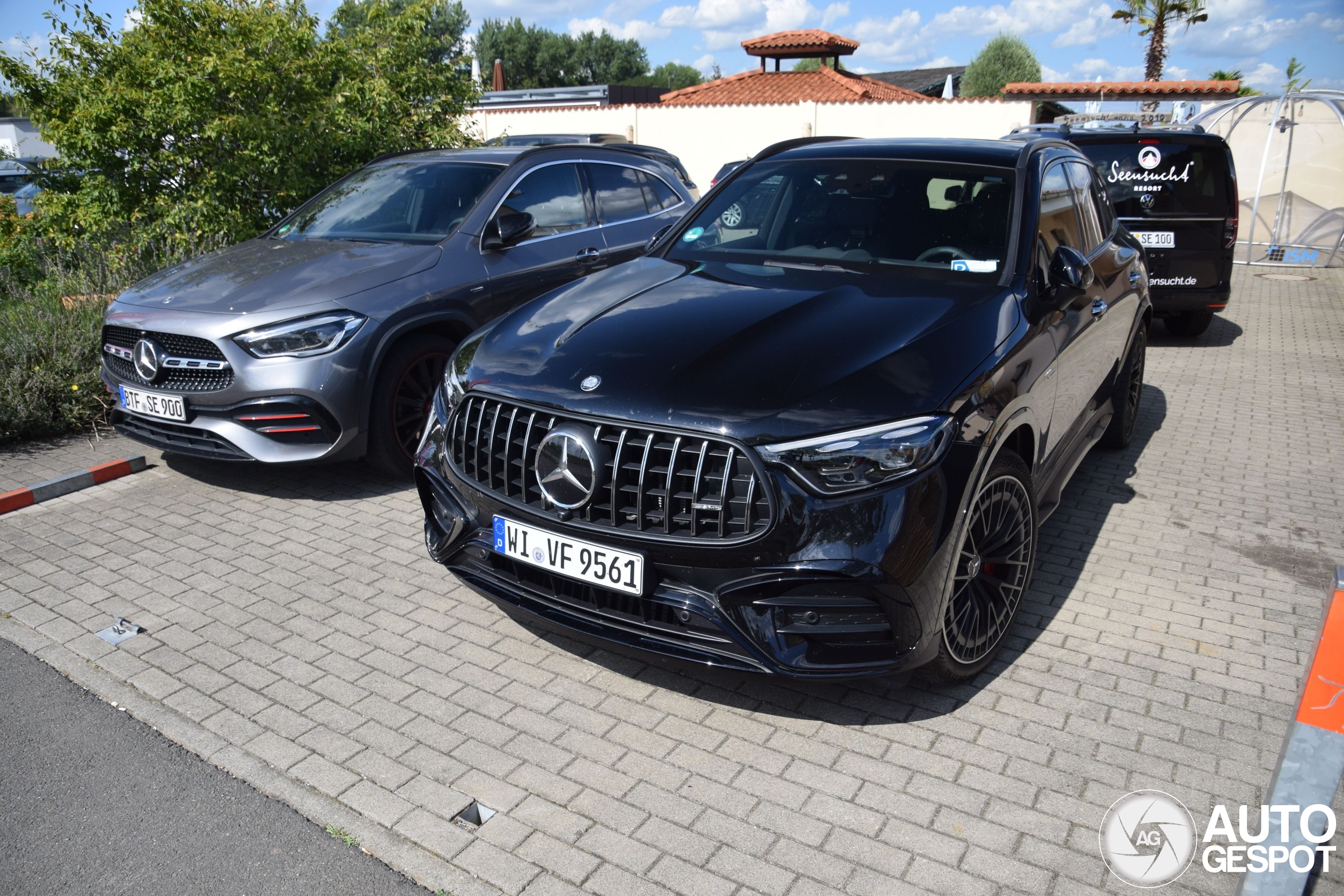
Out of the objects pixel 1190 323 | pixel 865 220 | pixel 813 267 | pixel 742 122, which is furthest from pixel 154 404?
pixel 742 122

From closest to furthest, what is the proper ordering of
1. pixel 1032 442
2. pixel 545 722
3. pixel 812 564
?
pixel 812 564, pixel 545 722, pixel 1032 442

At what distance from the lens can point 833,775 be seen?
3098 mm

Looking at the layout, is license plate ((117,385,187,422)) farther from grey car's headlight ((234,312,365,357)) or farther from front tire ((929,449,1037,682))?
front tire ((929,449,1037,682))

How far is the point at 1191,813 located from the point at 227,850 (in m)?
2.85

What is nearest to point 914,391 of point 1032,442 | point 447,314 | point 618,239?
point 1032,442

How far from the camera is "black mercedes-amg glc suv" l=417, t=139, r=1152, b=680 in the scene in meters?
2.90

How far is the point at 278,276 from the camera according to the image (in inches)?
212

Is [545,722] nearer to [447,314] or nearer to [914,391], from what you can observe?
[914,391]

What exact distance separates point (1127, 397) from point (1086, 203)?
1.46 m

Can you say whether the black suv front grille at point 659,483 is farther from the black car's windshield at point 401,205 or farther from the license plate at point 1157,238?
the license plate at point 1157,238

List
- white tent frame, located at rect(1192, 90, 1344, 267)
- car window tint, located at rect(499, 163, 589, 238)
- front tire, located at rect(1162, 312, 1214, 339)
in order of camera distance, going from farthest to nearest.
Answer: white tent frame, located at rect(1192, 90, 1344, 267) < front tire, located at rect(1162, 312, 1214, 339) < car window tint, located at rect(499, 163, 589, 238)

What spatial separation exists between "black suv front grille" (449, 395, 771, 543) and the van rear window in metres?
7.39

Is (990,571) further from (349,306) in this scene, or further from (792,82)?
(792,82)

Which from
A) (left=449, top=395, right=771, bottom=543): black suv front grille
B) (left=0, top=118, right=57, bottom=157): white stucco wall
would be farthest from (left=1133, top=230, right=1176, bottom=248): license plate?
(left=0, top=118, right=57, bottom=157): white stucco wall
